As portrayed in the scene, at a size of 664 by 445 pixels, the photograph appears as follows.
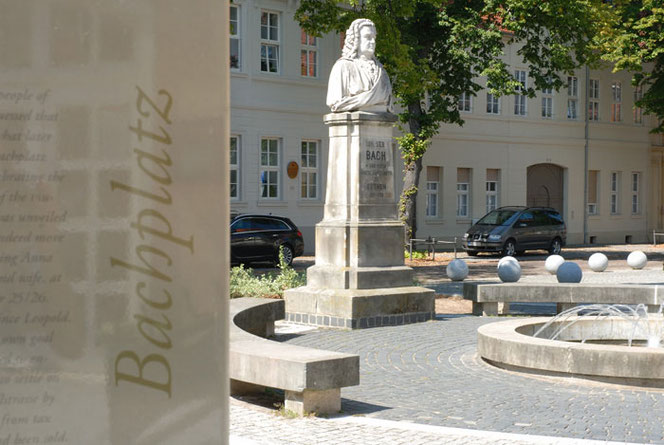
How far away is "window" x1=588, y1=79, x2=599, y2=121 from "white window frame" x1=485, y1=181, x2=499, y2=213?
276 inches

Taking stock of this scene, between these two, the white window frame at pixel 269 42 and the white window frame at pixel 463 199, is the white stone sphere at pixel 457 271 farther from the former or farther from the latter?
the white window frame at pixel 463 199

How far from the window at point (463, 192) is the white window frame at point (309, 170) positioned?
7836mm

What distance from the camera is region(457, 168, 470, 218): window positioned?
128 ft

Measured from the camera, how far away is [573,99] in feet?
144

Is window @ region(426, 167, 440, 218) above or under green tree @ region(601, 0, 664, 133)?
under

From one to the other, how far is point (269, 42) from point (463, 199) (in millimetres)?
11459

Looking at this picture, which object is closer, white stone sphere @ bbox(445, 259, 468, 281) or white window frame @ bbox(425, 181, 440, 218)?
white stone sphere @ bbox(445, 259, 468, 281)

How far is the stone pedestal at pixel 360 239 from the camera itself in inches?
507

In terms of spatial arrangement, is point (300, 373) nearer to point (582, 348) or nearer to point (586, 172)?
point (582, 348)

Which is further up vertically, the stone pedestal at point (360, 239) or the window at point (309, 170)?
the window at point (309, 170)

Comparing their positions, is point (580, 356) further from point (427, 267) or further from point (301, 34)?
point (301, 34)

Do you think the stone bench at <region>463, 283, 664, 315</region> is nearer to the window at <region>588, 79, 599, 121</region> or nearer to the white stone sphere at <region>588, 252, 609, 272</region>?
the white stone sphere at <region>588, 252, 609, 272</region>

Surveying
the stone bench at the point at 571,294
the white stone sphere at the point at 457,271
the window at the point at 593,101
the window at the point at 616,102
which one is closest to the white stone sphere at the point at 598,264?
the white stone sphere at the point at 457,271

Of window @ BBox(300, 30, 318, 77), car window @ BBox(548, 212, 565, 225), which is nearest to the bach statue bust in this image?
window @ BBox(300, 30, 318, 77)
